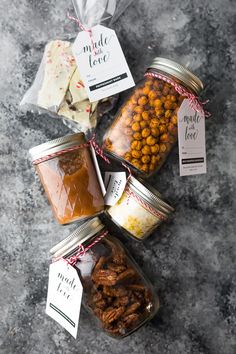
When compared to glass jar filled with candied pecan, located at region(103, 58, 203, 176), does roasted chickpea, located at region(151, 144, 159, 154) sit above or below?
below

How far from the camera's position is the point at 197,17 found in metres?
1.26

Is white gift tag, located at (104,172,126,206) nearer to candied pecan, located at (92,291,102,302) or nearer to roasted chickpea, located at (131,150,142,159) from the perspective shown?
roasted chickpea, located at (131,150,142,159)

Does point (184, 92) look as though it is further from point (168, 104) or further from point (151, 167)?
point (151, 167)

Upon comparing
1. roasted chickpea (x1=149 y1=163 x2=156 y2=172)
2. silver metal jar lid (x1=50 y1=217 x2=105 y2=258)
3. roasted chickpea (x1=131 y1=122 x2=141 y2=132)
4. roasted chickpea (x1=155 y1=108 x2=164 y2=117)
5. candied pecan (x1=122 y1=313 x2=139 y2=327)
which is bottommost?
candied pecan (x1=122 y1=313 x2=139 y2=327)

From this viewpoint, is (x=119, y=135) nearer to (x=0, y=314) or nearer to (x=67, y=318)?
(x=67, y=318)

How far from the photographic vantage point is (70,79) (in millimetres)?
1227

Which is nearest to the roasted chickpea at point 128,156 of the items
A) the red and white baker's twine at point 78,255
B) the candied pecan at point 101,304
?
the red and white baker's twine at point 78,255

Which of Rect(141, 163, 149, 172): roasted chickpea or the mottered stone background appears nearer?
Rect(141, 163, 149, 172): roasted chickpea

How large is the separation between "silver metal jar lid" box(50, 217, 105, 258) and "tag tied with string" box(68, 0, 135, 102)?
29 cm

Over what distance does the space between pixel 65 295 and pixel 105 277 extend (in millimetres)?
105

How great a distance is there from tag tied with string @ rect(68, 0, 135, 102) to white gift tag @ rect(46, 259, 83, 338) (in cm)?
39

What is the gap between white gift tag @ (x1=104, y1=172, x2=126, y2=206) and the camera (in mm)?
1187

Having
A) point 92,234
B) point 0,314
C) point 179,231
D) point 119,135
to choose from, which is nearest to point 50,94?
point 119,135

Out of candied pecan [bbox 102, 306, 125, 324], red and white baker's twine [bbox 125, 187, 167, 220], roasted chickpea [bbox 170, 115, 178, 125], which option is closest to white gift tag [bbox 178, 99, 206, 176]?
roasted chickpea [bbox 170, 115, 178, 125]
